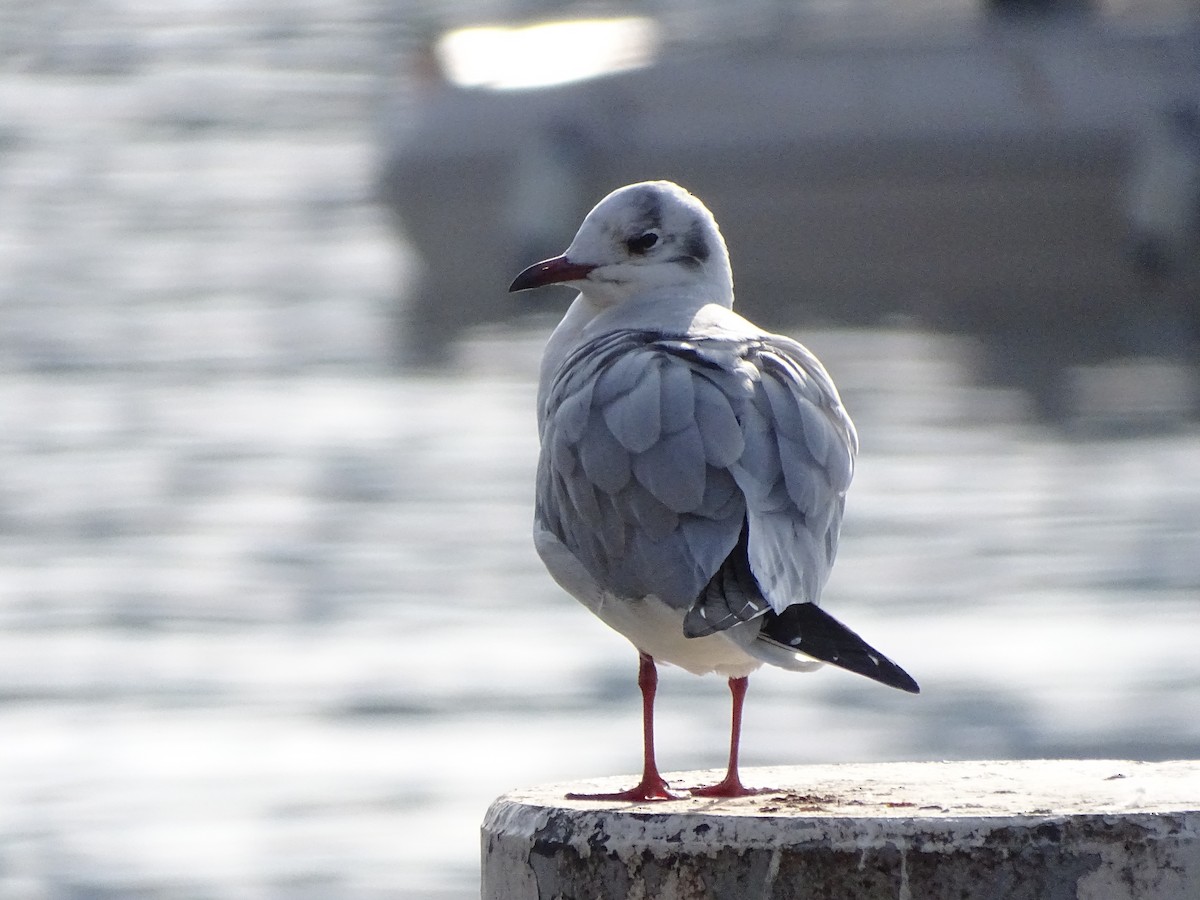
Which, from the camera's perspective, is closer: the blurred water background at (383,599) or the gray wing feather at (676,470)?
the gray wing feather at (676,470)

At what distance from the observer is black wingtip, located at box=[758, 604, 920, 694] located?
3.11 meters

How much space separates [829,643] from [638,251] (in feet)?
4.22

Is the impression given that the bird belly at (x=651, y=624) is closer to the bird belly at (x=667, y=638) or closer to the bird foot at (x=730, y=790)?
the bird belly at (x=667, y=638)

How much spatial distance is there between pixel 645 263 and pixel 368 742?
4.25 metres

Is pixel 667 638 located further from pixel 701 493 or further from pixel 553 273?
pixel 553 273

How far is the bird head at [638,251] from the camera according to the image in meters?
4.28

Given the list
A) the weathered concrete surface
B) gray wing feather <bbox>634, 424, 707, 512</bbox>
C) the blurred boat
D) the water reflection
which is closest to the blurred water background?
the water reflection

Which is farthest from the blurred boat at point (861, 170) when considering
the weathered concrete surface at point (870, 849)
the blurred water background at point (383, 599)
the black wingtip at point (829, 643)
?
the weathered concrete surface at point (870, 849)

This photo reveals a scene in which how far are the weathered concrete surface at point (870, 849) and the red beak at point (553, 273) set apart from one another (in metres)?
1.33

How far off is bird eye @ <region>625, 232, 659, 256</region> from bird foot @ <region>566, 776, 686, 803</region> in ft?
3.85

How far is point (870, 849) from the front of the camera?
285 cm

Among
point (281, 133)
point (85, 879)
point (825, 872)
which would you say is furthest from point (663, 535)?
point (281, 133)

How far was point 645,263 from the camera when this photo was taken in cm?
429

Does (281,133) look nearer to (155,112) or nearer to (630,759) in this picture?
(155,112)
